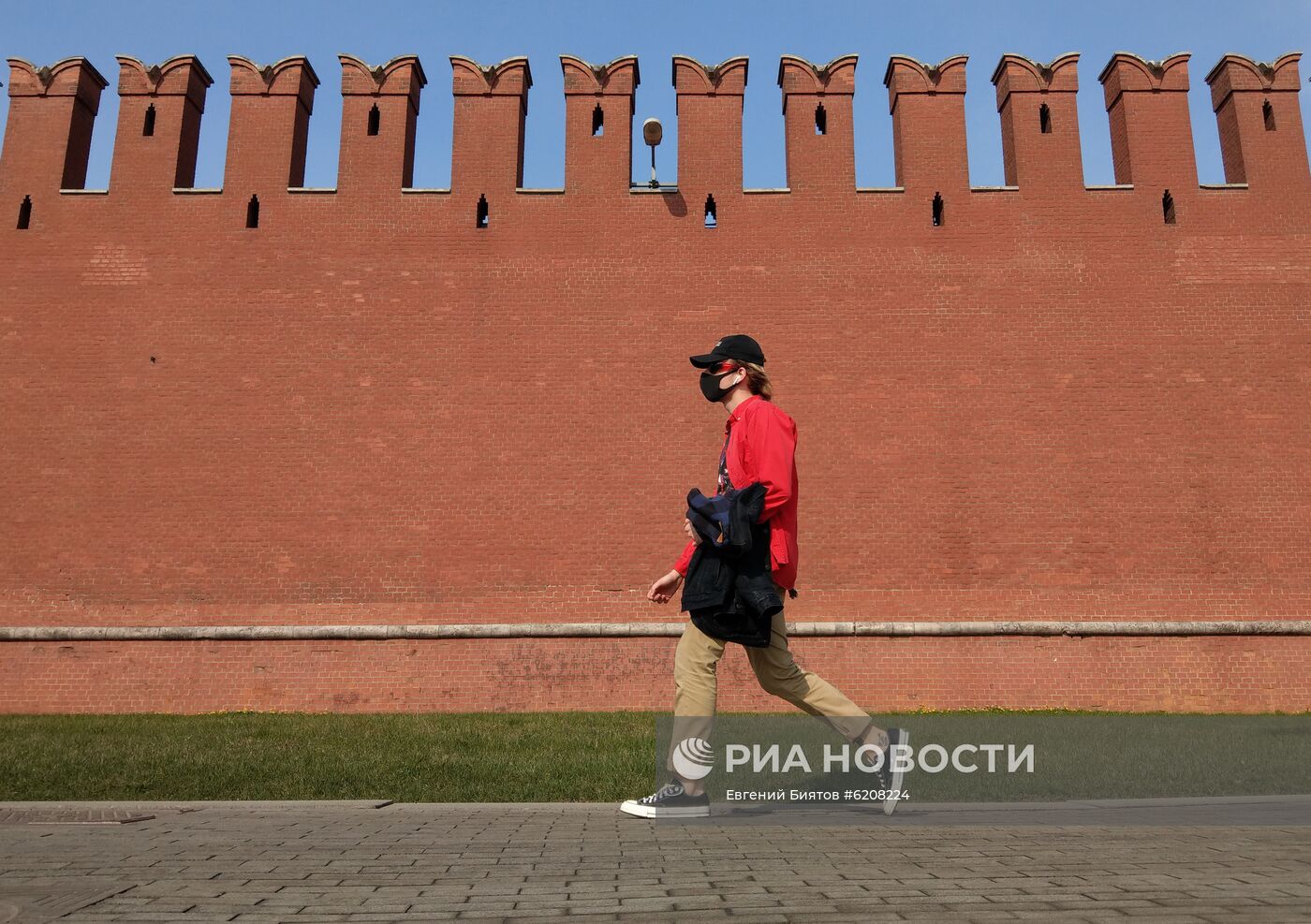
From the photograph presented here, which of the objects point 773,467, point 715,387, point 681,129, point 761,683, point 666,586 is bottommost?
point 761,683

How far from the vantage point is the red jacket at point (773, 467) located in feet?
12.9

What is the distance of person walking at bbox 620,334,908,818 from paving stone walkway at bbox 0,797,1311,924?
0.22m

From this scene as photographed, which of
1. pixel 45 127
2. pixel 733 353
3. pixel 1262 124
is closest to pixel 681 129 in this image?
pixel 1262 124

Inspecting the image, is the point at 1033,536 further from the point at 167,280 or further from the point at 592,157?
the point at 167,280

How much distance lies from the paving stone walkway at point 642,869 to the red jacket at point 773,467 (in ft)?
3.33

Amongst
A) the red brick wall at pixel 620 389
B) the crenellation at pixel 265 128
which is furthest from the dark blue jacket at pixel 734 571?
the crenellation at pixel 265 128

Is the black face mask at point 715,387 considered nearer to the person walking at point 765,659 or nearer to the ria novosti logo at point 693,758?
the person walking at point 765,659

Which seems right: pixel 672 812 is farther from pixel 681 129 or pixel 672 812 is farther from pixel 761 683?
pixel 681 129

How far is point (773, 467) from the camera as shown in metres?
3.98

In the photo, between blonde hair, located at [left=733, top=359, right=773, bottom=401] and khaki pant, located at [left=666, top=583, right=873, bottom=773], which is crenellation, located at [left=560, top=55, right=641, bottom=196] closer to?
blonde hair, located at [left=733, top=359, right=773, bottom=401]

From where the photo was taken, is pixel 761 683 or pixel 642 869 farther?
pixel 761 683

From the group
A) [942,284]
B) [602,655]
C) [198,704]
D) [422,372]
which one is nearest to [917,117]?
[942,284]

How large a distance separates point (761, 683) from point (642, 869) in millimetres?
1446

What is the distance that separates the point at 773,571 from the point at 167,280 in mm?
11438
